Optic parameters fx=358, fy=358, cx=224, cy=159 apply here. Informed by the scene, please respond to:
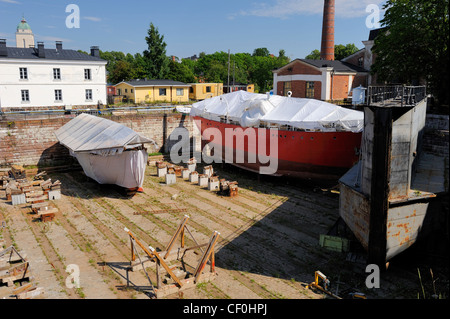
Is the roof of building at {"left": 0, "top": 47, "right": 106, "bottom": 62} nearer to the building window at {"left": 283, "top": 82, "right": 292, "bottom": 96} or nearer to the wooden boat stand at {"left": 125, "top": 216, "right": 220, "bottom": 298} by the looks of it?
the building window at {"left": 283, "top": 82, "right": 292, "bottom": 96}

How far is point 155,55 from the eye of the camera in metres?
60.9

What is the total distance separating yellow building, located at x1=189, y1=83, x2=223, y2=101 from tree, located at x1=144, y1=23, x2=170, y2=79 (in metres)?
12.3

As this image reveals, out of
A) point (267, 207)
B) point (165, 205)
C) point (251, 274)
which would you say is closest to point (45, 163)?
point (165, 205)

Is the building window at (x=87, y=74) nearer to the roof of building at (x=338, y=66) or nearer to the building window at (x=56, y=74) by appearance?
the building window at (x=56, y=74)

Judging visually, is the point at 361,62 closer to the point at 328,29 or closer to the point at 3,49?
the point at 328,29

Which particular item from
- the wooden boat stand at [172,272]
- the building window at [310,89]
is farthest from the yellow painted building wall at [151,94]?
the wooden boat stand at [172,272]

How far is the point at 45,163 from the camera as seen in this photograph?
66.8 feet

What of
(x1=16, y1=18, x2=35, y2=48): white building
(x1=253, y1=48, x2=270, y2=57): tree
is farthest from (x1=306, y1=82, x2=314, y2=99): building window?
(x1=253, y1=48, x2=270, y2=57): tree

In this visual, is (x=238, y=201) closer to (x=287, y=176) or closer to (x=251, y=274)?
(x=287, y=176)

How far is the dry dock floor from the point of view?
8.91 m

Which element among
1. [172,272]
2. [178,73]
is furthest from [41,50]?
[172,272]

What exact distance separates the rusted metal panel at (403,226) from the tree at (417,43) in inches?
429

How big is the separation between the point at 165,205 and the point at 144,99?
31.4m

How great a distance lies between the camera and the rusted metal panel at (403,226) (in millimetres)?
9148
